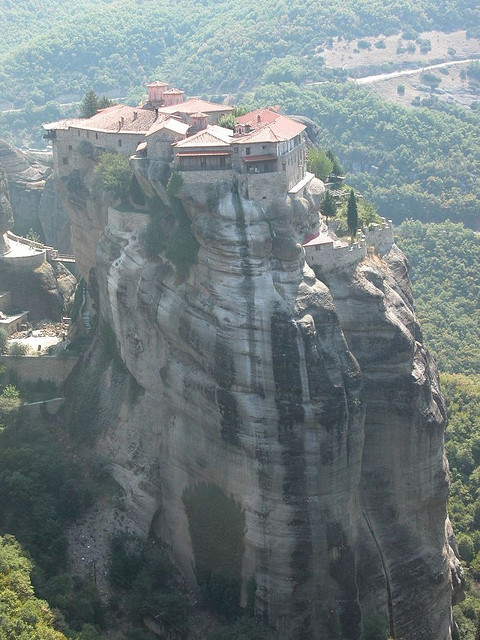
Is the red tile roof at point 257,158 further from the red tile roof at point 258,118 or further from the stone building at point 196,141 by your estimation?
the red tile roof at point 258,118

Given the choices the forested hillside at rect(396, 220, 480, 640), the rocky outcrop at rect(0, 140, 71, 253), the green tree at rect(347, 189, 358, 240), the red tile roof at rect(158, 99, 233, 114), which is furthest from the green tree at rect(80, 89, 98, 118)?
the forested hillside at rect(396, 220, 480, 640)

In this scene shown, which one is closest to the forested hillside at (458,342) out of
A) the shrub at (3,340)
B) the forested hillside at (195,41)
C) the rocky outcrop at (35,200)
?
the shrub at (3,340)

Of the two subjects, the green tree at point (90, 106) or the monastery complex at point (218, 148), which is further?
the green tree at point (90, 106)

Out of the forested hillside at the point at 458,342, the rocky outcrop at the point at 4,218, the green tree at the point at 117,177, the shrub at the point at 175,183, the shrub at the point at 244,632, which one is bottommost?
the forested hillside at the point at 458,342

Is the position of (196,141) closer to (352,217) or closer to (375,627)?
(352,217)

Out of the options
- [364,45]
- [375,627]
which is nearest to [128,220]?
[375,627]

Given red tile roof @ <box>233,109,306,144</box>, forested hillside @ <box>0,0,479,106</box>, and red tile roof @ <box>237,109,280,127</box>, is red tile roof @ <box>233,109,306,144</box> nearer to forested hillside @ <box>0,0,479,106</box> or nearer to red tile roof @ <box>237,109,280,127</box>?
red tile roof @ <box>237,109,280,127</box>
